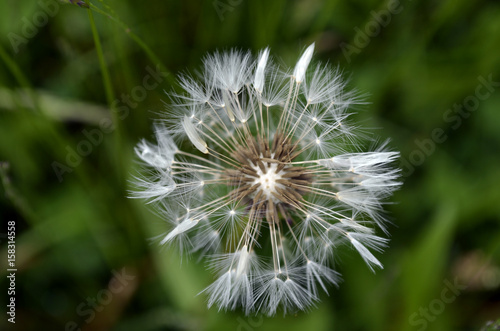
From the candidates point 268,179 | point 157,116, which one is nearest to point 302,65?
point 268,179

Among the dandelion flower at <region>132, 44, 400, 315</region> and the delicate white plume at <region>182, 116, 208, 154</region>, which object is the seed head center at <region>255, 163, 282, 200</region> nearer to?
the dandelion flower at <region>132, 44, 400, 315</region>

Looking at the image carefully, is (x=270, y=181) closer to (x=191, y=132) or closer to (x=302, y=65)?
(x=191, y=132)

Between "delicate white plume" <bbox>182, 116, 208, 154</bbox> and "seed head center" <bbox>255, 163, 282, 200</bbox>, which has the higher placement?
"delicate white plume" <bbox>182, 116, 208, 154</bbox>

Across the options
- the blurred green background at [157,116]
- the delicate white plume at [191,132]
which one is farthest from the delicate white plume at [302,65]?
the blurred green background at [157,116]

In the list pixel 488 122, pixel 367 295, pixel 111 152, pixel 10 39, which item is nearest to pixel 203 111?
pixel 111 152

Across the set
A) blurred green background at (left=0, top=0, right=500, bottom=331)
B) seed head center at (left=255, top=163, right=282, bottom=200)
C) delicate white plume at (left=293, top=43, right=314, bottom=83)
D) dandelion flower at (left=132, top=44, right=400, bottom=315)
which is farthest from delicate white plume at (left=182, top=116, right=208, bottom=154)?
blurred green background at (left=0, top=0, right=500, bottom=331)
